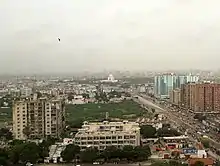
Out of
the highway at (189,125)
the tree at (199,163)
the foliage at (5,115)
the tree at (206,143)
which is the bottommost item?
the highway at (189,125)

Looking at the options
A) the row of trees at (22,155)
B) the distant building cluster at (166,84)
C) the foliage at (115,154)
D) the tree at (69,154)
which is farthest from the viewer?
the distant building cluster at (166,84)

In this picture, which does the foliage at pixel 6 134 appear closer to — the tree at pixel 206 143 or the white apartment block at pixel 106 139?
the white apartment block at pixel 106 139

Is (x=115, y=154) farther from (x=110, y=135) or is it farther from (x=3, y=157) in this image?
(x=3, y=157)

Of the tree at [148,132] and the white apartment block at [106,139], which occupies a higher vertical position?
the white apartment block at [106,139]

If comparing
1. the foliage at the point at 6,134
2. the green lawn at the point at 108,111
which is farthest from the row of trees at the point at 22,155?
the green lawn at the point at 108,111

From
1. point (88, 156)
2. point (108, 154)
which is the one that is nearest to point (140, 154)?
point (108, 154)

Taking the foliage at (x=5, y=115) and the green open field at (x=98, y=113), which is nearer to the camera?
the green open field at (x=98, y=113)

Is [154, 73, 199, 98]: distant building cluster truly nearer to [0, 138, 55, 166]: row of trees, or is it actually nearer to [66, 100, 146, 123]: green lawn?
[66, 100, 146, 123]: green lawn

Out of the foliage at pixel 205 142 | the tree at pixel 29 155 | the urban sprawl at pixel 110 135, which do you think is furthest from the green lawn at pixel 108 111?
the tree at pixel 29 155

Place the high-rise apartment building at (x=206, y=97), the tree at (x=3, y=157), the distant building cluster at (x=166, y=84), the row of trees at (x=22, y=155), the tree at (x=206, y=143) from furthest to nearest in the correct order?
the distant building cluster at (x=166, y=84), the high-rise apartment building at (x=206, y=97), the tree at (x=206, y=143), the row of trees at (x=22, y=155), the tree at (x=3, y=157)
